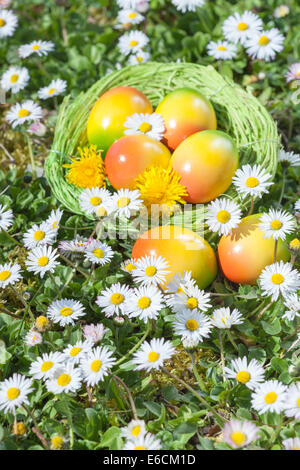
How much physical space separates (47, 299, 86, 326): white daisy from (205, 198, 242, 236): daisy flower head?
38cm

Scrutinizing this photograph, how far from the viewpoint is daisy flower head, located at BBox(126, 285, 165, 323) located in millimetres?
1240

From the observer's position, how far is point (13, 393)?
1.15 meters

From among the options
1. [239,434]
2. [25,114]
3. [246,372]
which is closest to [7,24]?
[25,114]

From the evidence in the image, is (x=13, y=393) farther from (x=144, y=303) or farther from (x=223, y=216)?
(x=223, y=216)

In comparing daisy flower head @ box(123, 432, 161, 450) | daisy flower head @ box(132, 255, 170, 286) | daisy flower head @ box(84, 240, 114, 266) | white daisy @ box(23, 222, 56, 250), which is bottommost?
daisy flower head @ box(123, 432, 161, 450)

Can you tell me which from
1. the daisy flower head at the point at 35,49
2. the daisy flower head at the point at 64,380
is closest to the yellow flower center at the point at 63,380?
the daisy flower head at the point at 64,380

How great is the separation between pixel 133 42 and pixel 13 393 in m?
1.37

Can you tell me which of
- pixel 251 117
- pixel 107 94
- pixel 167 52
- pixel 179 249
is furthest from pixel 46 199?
pixel 167 52

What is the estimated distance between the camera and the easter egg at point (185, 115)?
5.08 ft

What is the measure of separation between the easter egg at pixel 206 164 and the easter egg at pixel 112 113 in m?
0.22

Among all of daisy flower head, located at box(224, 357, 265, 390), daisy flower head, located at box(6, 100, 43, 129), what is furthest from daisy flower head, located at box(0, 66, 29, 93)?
daisy flower head, located at box(224, 357, 265, 390)

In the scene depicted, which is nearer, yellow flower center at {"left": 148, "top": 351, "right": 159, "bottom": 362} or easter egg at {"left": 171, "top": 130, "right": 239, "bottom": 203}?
yellow flower center at {"left": 148, "top": 351, "right": 159, "bottom": 362}

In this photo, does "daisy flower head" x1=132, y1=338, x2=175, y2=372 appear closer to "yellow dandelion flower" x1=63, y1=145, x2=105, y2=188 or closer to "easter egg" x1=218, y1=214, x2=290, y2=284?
"easter egg" x1=218, y1=214, x2=290, y2=284
